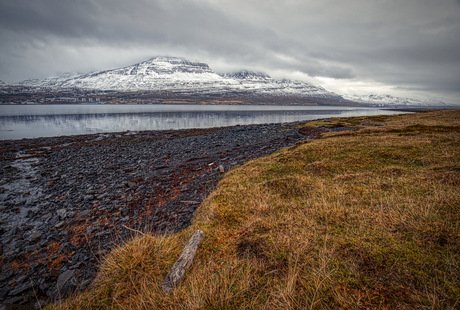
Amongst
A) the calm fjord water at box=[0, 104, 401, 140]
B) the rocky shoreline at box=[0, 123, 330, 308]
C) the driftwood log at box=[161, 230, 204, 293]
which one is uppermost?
the driftwood log at box=[161, 230, 204, 293]

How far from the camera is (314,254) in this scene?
3859 mm

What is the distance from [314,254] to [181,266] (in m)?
2.60

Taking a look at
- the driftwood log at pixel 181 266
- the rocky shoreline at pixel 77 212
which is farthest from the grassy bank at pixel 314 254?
the rocky shoreline at pixel 77 212

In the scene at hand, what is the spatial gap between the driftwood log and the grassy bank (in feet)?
0.39

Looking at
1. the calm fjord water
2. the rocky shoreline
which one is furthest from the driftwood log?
the calm fjord water

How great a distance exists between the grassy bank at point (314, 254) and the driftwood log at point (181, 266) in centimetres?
12

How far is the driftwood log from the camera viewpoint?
139 inches

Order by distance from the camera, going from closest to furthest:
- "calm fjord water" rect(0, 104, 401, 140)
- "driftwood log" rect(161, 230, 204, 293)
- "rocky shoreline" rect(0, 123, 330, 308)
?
"driftwood log" rect(161, 230, 204, 293) < "rocky shoreline" rect(0, 123, 330, 308) < "calm fjord water" rect(0, 104, 401, 140)

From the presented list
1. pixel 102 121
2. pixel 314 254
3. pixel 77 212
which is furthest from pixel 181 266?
pixel 102 121

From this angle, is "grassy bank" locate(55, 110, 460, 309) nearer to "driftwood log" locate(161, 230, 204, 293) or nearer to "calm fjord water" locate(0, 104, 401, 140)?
"driftwood log" locate(161, 230, 204, 293)

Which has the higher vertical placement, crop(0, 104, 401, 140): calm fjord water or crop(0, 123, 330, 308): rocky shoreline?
crop(0, 123, 330, 308): rocky shoreline

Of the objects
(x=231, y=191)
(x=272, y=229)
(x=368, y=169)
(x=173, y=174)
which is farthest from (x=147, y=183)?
(x=368, y=169)

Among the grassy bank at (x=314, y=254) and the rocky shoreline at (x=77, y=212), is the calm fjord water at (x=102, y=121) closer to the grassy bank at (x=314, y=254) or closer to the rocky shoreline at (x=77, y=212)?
the rocky shoreline at (x=77, y=212)

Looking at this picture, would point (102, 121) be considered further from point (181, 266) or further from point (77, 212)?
point (181, 266)
